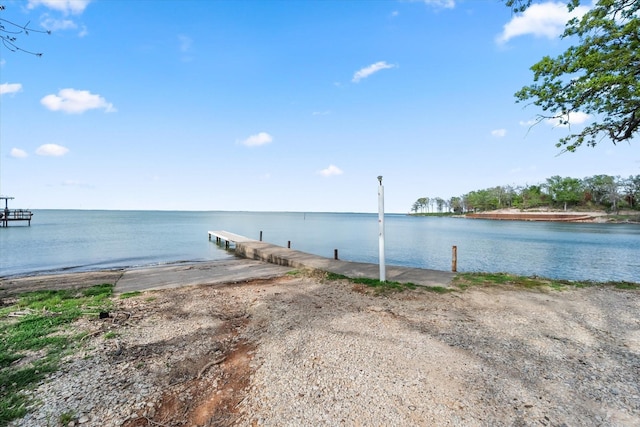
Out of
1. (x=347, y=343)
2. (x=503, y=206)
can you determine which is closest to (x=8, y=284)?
(x=347, y=343)

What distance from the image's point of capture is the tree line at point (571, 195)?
73688 millimetres

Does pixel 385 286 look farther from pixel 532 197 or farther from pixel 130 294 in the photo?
pixel 532 197

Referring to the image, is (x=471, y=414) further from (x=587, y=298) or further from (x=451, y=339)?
(x=587, y=298)

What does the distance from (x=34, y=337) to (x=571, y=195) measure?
10557 centimetres

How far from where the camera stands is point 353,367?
3.39 meters

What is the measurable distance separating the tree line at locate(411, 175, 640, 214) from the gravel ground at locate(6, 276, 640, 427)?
99292 mm

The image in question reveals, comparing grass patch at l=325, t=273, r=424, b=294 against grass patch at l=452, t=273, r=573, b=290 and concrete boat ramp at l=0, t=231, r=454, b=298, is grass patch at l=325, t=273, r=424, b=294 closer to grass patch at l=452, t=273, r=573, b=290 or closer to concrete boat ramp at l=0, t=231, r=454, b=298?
concrete boat ramp at l=0, t=231, r=454, b=298

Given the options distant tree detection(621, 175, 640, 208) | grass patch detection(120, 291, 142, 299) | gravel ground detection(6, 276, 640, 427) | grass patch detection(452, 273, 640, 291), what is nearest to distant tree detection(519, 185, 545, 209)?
distant tree detection(621, 175, 640, 208)

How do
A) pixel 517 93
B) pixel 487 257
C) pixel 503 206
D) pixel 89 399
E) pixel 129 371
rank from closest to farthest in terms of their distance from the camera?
pixel 89 399
pixel 129 371
pixel 517 93
pixel 487 257
pixel 503 206

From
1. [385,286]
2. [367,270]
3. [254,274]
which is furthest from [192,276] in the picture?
[385,286]

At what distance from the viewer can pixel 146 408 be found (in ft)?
8.90

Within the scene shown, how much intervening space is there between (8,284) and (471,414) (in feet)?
42.5

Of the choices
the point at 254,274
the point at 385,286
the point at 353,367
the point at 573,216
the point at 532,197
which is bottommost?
the point at 573,216

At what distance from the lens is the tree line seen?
73.7 metres
